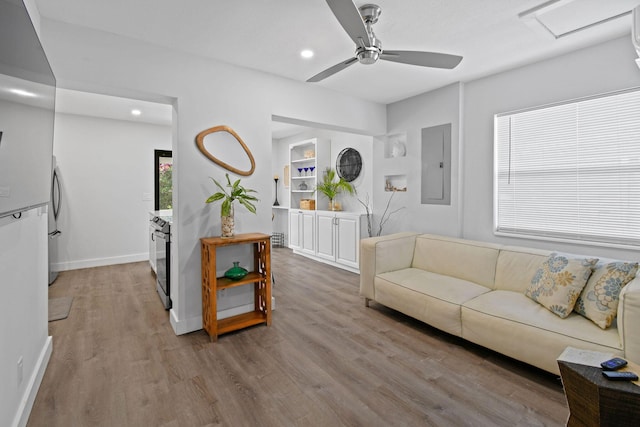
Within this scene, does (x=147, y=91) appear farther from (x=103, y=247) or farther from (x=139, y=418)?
(x=103, y=247)

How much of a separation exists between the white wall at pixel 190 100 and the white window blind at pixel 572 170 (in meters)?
2.29

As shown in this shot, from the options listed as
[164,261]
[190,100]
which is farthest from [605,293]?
[164,261]

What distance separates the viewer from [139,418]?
5.96 feet

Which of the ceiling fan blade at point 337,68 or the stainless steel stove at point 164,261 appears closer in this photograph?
the ceiling fan blade at point 337,68

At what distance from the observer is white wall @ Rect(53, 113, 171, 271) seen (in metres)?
5.12

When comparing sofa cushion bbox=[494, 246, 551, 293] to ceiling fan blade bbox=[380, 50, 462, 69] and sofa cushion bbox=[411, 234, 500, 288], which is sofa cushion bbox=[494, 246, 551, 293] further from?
ceiling fan blade bbox=[380, 50, 462, 69]

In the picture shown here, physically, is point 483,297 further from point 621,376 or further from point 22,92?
point 22,92

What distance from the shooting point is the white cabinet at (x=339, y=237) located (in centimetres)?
492

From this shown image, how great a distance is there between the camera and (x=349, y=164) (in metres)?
5.63

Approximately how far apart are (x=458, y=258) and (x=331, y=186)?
2.92 m

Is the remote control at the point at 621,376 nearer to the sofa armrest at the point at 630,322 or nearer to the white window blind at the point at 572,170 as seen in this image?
the sofa armrest at the point at 630,322

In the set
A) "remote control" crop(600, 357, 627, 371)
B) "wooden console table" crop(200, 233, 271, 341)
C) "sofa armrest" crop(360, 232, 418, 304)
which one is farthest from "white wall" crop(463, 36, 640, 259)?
"wooden console table" crop(200, 233, 271, 341)

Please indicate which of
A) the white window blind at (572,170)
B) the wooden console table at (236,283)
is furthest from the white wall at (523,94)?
the wooden console table at (236,283)

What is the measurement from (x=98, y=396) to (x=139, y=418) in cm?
43
